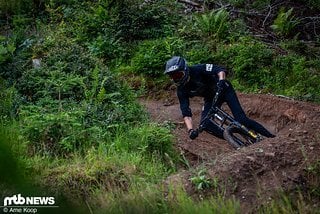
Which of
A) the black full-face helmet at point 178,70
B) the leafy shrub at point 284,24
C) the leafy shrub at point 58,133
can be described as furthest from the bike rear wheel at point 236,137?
the leafy shrub at point 284,24

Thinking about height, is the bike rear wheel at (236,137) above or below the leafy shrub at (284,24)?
below

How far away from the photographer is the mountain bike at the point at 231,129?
7.31 metres

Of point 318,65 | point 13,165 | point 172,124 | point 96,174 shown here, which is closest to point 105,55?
point 172,124

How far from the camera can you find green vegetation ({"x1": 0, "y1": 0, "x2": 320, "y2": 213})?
20.5ft

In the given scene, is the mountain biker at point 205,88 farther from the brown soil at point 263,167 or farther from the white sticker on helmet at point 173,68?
the brown soil at point 263,167

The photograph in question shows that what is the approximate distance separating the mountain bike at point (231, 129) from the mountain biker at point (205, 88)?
0.09 m

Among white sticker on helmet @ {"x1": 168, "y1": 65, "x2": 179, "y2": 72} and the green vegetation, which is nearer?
the green vegetation

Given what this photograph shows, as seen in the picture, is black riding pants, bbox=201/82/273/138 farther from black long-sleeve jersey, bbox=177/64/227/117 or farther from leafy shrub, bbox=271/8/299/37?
leafy shrub, bbox=271/8/299/37

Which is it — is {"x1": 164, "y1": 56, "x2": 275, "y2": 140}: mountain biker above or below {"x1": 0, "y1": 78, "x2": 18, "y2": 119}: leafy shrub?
above

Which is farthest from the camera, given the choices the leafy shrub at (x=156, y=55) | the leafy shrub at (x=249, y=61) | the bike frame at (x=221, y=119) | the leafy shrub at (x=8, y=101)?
the leafy shrub at (x=156, y=55)

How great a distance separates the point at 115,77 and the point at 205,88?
3656 mm

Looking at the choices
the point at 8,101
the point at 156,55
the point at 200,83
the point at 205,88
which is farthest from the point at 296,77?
the point at 8,101

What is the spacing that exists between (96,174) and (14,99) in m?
3.80

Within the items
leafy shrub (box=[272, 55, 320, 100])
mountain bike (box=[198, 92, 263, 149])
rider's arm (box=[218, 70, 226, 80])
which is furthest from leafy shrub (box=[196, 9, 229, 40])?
mountain bike (box=[198, 92, 263, 149])
